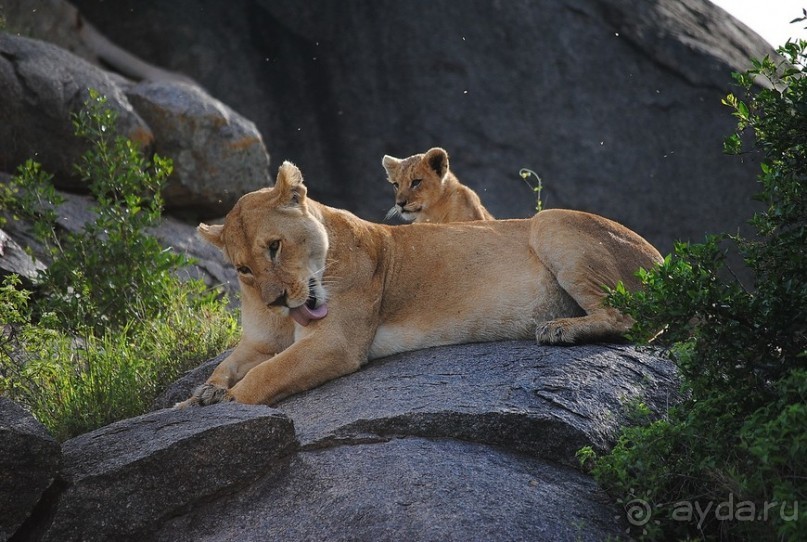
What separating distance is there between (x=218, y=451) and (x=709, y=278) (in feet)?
7.49

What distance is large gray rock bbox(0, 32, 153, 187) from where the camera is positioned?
11.5 meters

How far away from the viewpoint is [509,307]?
6.61 meters

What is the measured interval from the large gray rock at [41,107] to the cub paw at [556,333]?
Result: 6.99 m

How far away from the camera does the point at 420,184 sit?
1010cm

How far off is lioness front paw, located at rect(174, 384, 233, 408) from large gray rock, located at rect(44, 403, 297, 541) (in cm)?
90

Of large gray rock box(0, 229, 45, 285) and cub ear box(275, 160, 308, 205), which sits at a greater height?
cub ear box(275, 160, 308, 205)

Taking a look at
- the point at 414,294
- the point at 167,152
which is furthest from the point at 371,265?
the point at 167,152

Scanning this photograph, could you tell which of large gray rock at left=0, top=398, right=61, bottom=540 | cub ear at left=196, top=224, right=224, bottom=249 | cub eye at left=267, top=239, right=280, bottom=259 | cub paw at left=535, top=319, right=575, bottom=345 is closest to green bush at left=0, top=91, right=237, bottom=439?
cub ear at left=196, top=224, right=224, bottom=249

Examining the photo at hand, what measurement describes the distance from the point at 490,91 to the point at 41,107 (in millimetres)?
7134

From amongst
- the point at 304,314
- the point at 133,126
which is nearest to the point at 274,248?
the point at 304,314

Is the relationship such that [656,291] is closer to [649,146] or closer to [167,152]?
[167,152]

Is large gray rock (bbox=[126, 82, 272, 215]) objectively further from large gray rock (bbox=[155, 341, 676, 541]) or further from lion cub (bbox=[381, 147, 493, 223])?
large gray rock (bbox=[155, 341, 676, 541])

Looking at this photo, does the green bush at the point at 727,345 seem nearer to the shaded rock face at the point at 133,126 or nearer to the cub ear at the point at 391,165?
the cub ear at the point at 391,165

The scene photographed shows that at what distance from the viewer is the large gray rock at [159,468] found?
462 cm
